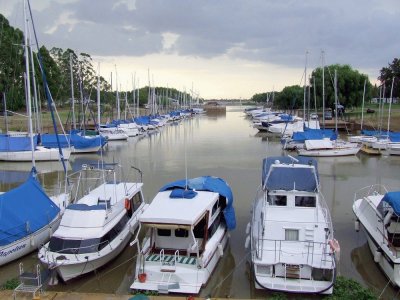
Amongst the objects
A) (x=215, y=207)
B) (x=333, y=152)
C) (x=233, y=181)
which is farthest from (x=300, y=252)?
(x=333, y=152)

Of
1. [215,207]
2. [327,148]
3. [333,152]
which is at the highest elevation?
[215,207]

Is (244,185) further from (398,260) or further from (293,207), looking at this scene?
(398,260)

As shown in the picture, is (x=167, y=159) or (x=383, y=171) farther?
(x=167, y=159)

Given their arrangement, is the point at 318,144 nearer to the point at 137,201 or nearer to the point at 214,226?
the point at 137,201

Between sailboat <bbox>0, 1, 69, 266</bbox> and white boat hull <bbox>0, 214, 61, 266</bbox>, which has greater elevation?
sailboat <bbox>0, 1, 69, 266</bbox>

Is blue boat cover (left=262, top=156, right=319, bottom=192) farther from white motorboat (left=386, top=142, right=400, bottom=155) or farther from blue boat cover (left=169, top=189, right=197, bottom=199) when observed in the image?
white motorboat (left=386, top=142, right=400, bottom=155)

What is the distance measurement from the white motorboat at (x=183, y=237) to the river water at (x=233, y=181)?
889mm

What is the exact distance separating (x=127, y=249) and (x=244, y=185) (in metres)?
13.1

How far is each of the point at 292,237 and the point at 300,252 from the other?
2.78 feet

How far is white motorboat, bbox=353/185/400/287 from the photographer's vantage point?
A: 1329cm

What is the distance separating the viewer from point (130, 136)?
2482 inches

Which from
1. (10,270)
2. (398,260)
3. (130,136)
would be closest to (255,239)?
(398,260)

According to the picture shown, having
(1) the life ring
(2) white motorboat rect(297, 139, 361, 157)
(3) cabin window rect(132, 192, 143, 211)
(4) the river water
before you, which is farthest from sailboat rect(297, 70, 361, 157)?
(1) the life ring

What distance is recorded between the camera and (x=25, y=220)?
15617 millimetres
